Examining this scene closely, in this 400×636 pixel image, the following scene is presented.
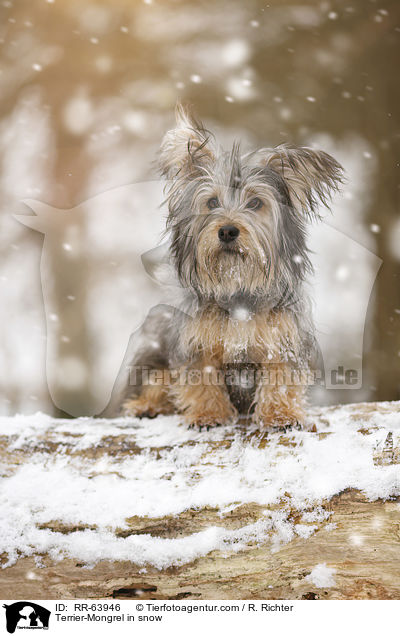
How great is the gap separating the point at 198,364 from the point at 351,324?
106cm

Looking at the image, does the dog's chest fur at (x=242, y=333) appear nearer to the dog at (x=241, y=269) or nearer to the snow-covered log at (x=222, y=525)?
the dog at (x=241, y=269)

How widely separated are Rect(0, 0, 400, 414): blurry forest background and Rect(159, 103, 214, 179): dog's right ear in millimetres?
204

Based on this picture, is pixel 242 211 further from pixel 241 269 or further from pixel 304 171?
pixel 304 171

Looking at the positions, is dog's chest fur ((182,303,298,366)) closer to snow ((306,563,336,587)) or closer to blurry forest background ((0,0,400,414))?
blurry forest background ((0,0,400,414))

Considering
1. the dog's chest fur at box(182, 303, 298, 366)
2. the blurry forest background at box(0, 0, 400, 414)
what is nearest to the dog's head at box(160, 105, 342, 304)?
the dog's chest fur at box(182, 303, 298, 366)

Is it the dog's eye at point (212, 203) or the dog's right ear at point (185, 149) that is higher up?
the dog's right ear at point (185, 149)

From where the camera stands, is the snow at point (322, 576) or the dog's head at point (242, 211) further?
the dog's head at point (242, 211)

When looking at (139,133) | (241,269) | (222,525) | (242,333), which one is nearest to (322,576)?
(222,525)
